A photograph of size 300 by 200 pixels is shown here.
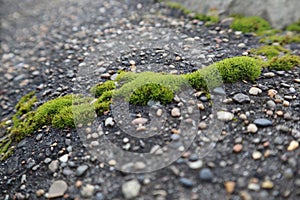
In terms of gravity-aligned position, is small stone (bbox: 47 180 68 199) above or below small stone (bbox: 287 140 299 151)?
below

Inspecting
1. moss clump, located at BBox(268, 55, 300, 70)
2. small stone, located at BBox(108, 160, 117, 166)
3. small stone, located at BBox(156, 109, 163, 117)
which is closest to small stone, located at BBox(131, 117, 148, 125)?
small stone, located at BBox(156, 109, 163, 117)

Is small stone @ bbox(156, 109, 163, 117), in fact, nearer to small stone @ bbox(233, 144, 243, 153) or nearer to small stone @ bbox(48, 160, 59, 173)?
small stone @ bbox(233, 144, 243, 153)

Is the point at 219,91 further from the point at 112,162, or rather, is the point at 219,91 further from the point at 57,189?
the point at 57,189

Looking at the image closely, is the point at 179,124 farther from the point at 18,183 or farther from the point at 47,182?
the point at 18,183

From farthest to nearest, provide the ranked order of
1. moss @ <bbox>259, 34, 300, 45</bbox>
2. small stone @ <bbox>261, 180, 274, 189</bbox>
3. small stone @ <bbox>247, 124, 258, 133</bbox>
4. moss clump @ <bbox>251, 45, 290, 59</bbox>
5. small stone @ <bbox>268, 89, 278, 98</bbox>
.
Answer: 1. moss @ <bbox>259, 34, 300, 45</bbox>
2. moss clump @ <bbox>251, 45, 290, 59</bbox>
3. small stone @ <bbox>268, 89, 278, 98</bbox>
4. small stone @ <bbox>247, 124, 258, 133</bbox>
5. small stone @ <bbox>261, 180, 274, 189</bbox>

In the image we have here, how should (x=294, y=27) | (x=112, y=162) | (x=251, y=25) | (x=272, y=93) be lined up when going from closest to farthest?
(x=112, y=162)
(x=272, y=93)
(x=294, y=27)
(x=251, y=25)

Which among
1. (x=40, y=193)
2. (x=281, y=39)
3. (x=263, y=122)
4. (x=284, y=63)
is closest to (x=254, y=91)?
(x=263, y=122)
